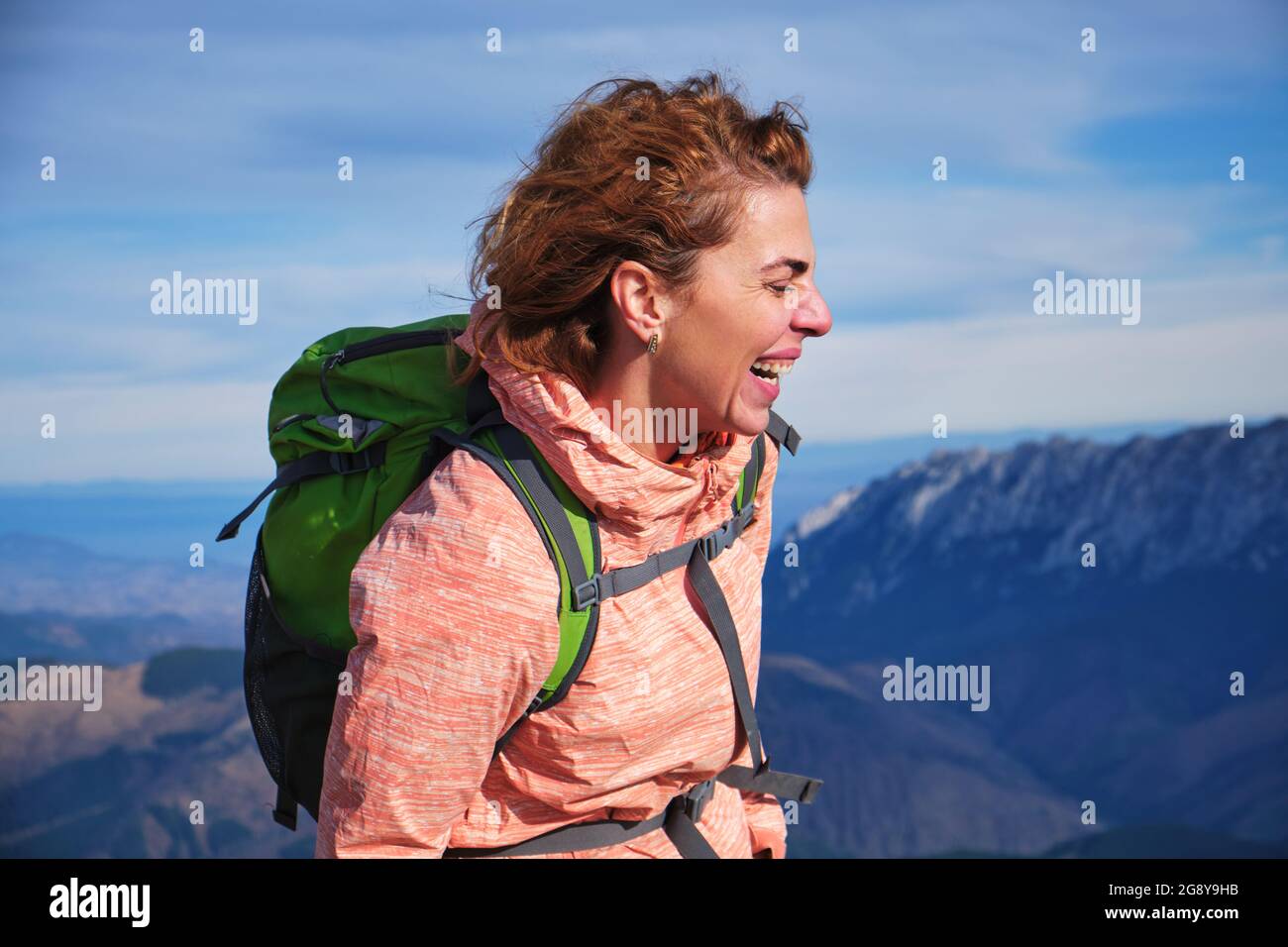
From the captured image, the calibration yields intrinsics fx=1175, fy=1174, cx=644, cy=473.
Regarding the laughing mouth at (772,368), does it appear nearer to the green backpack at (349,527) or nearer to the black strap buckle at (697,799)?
the green backpack at (349,527)

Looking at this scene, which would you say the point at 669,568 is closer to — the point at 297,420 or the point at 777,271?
the point at 777,271

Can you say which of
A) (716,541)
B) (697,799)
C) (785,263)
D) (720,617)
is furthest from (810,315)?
(697,799)

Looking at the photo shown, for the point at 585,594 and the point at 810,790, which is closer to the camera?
the point at 585,594

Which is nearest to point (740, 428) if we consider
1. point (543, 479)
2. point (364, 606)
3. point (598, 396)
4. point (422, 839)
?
point (598, 396)

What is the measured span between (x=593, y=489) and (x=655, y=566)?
251 millimetres

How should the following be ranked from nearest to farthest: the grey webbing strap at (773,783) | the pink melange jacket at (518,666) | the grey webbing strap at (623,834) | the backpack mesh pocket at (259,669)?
the pink melange jacket at (518,666), the grey webbing strap at (623,834), the backpack mesh pocket at (259,669), the grey webbing strap at (773,783)

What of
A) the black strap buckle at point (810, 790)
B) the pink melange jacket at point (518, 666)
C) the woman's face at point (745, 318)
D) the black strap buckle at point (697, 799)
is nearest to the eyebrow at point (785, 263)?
the woman's face at point (745, 318)

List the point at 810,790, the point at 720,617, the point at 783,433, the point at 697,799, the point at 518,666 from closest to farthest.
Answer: the point at 518,666 < the point at 720,617 < the point at 697,799 < the point at 783,433 < the point at 810,790

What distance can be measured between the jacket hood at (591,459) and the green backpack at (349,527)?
0.03m

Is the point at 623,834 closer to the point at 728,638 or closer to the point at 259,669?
the point at 728,638

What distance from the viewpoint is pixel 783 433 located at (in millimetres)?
2570

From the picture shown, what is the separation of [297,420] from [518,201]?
587 millimetres

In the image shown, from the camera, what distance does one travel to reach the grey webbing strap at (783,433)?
256cm

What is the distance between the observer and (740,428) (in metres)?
2.13
